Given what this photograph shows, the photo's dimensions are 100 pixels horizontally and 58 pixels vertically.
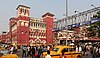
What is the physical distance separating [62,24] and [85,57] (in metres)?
38.5

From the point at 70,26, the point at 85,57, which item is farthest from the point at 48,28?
the point at 85,57

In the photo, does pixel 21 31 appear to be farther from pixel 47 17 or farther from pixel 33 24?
pixel 47 17

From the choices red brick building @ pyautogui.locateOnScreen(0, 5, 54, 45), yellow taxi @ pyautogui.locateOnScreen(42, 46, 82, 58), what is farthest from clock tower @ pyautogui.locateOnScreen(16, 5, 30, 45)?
yellow taxi @ pyautogui.locateOnScreen(42, 46, 82, 58)

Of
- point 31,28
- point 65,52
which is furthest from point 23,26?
point 65,52

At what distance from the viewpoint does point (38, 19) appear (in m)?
81.4

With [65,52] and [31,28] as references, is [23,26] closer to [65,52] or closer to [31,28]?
[31,28]

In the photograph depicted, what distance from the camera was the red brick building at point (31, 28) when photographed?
240ft

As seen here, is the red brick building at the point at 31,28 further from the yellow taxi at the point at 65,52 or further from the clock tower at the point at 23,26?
the yellow taxi at the point at 65,52

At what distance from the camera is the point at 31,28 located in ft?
253

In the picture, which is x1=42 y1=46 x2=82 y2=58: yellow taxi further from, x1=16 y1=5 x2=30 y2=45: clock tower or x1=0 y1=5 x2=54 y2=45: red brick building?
x1=16 y1=5 x2=30 y2=45: clock tower

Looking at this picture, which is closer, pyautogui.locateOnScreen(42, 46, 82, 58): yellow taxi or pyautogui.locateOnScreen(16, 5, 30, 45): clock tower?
pyautogui.locateOnScreen(42, 46, 82, 58): yellow taxi

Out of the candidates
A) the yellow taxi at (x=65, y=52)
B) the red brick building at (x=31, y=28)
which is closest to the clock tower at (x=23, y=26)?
the red brick building at (x=31, y=28)

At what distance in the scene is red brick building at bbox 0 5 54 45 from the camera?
240 ft

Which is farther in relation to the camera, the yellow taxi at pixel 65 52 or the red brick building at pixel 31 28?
the red brick building at pixel 31 28
